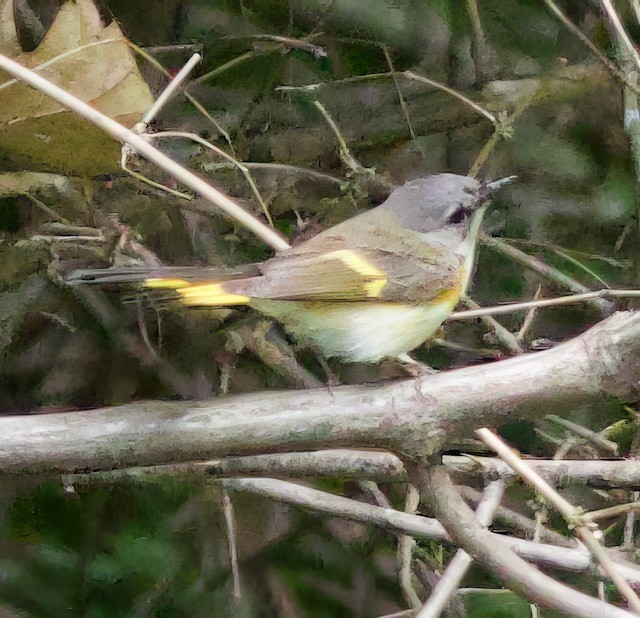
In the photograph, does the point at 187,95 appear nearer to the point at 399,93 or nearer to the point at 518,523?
the point at 399,93

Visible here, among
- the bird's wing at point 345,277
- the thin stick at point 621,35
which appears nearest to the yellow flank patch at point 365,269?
the bird's wing at point 345,277

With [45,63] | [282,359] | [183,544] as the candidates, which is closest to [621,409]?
[282,359]

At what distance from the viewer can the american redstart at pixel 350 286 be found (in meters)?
0.81

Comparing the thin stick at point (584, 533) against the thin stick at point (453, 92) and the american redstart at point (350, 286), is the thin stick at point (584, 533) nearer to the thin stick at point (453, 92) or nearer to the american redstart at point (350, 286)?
the american redstart at point (350, 286)

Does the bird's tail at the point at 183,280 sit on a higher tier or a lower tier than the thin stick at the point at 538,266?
higher

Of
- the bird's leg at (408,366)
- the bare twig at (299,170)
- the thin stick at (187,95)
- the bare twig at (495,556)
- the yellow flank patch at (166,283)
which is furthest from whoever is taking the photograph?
the bare twig at (299,170)

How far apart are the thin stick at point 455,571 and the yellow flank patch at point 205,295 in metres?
0.39

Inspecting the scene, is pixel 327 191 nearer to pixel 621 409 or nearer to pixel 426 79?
pixel 426 79

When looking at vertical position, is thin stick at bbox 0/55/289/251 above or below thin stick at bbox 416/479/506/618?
above

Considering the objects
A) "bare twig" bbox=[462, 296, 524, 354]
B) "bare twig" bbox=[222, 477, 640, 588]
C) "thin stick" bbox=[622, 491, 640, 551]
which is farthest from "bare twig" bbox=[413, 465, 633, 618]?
"thin stick" bbox=[622, 491, 640, 551]

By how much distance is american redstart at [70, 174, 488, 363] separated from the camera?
0.81 m

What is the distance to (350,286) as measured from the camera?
2.94 ft

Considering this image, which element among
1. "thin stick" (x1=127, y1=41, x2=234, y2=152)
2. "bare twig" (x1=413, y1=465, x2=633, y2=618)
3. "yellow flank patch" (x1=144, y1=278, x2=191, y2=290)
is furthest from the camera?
"thin stick" (x1=127, y1=41, x2=234, y2=152)

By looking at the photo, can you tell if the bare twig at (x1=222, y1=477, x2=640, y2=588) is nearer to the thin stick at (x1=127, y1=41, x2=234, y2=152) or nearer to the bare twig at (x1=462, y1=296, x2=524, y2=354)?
the bare twig at (x1=462, y1=296, x2=524, y2=354)
